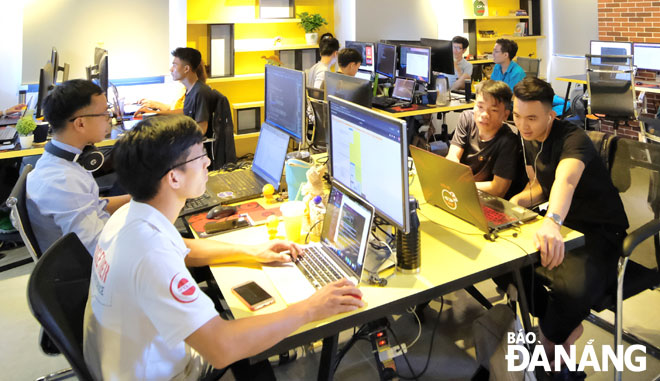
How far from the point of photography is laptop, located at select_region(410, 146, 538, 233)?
1.84 metres

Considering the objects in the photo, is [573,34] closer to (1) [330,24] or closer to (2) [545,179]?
(1) [330,24]

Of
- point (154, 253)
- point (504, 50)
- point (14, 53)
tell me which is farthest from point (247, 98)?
point (154, 253)

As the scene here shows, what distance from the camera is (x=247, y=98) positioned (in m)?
6.05

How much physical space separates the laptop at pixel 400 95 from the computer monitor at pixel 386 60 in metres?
0.18

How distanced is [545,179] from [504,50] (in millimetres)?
4120

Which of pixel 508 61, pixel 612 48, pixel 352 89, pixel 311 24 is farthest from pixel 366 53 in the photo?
pixel 352 89

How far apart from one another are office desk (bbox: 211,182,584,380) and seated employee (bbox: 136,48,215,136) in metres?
1.93

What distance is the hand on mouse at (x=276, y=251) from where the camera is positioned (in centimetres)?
172

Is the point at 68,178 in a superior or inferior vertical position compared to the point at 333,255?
superior

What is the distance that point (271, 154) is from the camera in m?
2.54

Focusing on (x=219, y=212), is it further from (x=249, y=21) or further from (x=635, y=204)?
(x=249, y=21)

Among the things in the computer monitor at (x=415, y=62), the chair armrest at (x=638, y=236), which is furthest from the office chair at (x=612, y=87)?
the chair armrest at (x=638, y=236)

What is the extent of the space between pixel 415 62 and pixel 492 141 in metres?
3.03

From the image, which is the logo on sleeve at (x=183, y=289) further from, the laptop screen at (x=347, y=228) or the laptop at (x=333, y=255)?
the laptop screen at (x=347, y=228)
